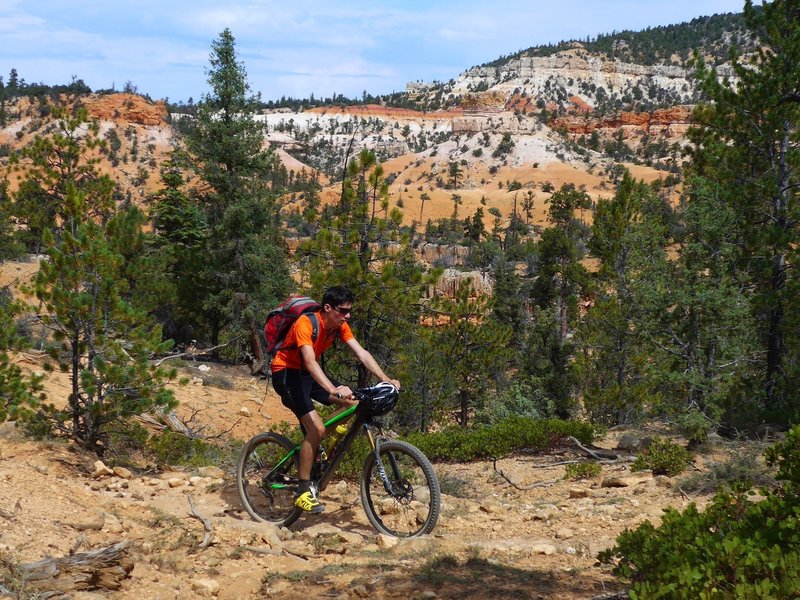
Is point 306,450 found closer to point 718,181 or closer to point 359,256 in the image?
point 359,256

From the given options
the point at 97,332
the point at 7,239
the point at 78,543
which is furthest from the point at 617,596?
the point at 7,239

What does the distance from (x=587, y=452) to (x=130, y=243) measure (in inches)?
508

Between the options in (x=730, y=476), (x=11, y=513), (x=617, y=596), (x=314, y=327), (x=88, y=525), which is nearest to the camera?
(x=617, y=596)

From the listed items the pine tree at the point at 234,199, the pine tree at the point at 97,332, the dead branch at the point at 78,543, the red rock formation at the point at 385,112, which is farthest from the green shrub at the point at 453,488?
the red rock formation at the point at 385,112

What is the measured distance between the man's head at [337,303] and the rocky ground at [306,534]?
157 cm

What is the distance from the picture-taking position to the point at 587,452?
26.4 feet

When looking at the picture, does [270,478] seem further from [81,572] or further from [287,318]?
[81,572]

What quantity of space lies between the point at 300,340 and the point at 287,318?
0.26 meters

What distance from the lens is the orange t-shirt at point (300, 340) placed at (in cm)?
418

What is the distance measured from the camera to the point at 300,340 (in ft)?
13.6

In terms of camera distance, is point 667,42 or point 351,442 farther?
point 667,42

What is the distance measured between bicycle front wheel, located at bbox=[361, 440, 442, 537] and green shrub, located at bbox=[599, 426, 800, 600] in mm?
1396

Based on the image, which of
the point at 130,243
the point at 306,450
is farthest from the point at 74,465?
the point at 130,243

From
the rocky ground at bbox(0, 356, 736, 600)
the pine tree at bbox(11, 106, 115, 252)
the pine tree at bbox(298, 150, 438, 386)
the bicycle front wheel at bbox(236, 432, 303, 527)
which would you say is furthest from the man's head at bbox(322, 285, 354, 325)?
the pine tree at bbox(298, 150, 438, 386)
